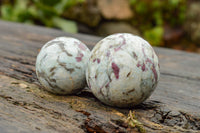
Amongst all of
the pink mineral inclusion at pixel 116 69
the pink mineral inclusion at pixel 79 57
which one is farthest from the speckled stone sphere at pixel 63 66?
the pink mineral inclusion at pixel 116 69

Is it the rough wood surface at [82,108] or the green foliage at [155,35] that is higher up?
the green foliage at [155,35]

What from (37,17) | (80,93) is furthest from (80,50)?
(37,17)

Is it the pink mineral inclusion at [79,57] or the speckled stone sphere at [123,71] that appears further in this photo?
the pink mineral inclusion at [79,57]

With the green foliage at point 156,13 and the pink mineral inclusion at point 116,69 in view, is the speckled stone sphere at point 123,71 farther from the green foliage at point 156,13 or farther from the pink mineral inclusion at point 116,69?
the green foliage at point 156,13

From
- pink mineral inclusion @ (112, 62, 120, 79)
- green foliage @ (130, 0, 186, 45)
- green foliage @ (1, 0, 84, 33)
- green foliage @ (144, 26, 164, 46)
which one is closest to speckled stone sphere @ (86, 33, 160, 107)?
pink mineral inclusion @ (112, 62, 120, 79)

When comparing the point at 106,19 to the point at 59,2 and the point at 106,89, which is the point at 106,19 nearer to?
the point at 59,2

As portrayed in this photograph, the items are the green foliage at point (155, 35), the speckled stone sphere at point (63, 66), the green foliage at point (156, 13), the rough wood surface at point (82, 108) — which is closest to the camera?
the rough wood surface at point (82, 108)

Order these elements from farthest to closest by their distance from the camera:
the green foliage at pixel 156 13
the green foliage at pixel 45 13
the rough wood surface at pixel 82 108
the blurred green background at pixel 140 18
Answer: the green foliage at pixel 156 13
the blurred green background at pixel 140 18
the green foliage at pixel 45 13
the rough wood surface at pixel 82 108
